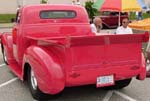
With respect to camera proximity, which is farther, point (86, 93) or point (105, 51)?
point (86, 93)

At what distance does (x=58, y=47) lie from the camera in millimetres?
5672

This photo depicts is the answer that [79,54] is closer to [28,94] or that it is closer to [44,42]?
[44,42]

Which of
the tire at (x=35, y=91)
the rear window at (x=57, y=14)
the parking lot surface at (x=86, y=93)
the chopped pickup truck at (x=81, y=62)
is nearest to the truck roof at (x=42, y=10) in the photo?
the rear window at (x=57, y=14)

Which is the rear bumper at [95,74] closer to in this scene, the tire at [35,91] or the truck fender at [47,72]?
the truck fender at [47,72]

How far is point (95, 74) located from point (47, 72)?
76 cm

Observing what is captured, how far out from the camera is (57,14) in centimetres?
771

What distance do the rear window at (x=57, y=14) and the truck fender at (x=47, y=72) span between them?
174 cm

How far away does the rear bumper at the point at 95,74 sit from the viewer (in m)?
5.54

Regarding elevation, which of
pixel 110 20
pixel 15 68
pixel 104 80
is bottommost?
pixel 110 20

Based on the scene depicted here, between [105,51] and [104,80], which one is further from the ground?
[105,51]

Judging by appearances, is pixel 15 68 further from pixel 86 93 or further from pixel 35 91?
pixel 86 93

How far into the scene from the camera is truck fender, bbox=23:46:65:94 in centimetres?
548

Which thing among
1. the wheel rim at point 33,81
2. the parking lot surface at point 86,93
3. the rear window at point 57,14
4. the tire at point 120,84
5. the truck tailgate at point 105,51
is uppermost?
the rear window at point 57,14

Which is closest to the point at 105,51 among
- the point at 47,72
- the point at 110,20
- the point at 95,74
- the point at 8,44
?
the point at 95,74
